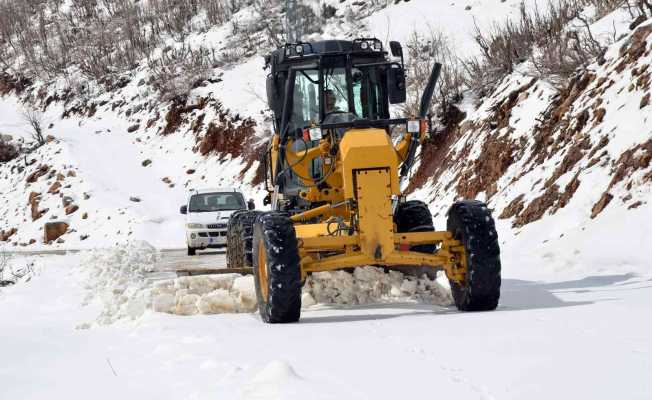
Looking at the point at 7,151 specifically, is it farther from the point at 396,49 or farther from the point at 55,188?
the point at 396,49

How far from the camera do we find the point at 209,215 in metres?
20.5

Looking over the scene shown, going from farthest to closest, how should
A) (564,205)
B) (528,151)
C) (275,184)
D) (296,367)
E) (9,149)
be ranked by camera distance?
1. (9,149)
2. (528,151)
3. (564,205)
4. (275,184)
5. (296,367)

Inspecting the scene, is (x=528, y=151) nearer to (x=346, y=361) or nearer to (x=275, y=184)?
(x=275, y=184)

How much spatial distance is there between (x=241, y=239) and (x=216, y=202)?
1039 cm

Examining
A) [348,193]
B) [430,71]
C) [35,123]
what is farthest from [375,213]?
[35,123]

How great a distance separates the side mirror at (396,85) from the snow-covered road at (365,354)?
2236 millimetres

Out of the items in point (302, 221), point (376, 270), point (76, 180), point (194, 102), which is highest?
point (194, 102)

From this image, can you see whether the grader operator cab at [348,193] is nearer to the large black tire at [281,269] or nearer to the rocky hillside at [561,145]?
the large black tire at [281,269]

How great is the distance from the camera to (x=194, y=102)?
38.6 metres

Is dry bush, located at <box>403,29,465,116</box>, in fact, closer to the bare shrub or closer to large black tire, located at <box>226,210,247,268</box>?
large black tire, located at <box>226,210,247,268</box>

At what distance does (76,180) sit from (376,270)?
96.9 feet

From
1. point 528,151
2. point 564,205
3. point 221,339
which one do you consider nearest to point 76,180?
point 528,151

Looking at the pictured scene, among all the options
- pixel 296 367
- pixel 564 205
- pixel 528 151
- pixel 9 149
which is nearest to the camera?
pixel 296 367

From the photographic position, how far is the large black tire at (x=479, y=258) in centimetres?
738
